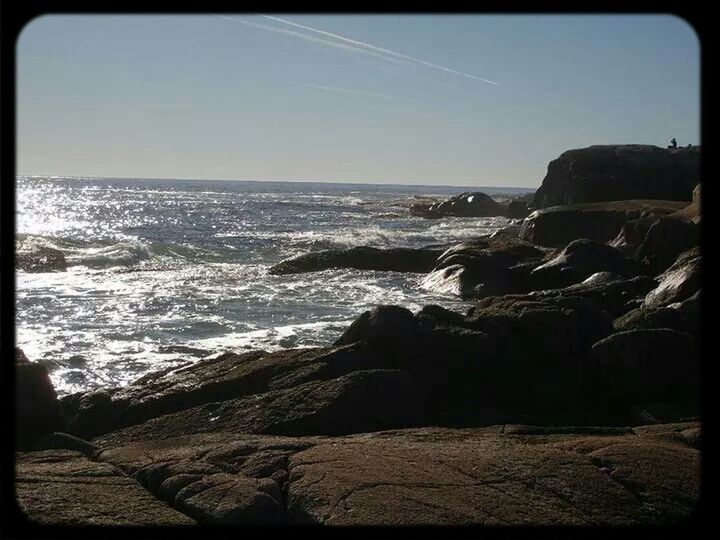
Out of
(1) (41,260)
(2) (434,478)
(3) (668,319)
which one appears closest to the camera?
(2) (434,478)

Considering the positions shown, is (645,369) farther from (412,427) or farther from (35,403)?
(35,403)

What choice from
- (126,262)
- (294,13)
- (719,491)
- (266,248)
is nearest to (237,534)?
(719,491)

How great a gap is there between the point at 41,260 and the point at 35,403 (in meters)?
22.4

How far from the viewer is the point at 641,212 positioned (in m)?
27.0

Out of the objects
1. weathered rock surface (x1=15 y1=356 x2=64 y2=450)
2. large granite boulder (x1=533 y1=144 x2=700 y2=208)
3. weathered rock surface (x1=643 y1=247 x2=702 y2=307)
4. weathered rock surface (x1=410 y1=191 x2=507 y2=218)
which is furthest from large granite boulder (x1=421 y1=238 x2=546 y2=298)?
weathered rock surface (x1=410 y1=191 x2=507 y2=218)

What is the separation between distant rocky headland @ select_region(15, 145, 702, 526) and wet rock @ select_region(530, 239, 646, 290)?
4247 mm

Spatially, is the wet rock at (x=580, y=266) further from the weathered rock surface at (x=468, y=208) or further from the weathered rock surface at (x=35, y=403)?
the weathered rock surface at (x=468, y=208)

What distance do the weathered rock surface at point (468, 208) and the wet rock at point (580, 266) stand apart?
45251mm

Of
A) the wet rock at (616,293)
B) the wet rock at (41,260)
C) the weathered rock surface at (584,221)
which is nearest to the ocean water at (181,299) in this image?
the wet rock at (41,260)

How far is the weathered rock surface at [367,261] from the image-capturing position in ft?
85.5

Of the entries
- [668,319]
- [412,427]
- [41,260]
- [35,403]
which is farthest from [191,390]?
[41,260]

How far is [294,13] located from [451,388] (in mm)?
6104

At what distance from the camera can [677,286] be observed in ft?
39.4
